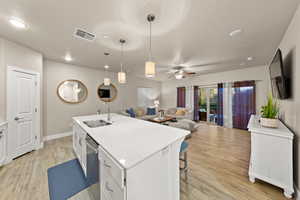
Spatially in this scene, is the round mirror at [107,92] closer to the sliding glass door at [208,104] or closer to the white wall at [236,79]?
the white wall at [236,79]

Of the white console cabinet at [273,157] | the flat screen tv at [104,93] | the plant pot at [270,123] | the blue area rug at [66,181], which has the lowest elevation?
the blue area rug at [66,181]

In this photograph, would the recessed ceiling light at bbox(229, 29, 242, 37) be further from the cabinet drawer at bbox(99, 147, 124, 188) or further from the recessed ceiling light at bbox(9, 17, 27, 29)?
the recessed ceiling light at bbox(9, 17, 27, 29)

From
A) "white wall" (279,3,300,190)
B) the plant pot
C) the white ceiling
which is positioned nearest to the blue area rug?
the white ceiling

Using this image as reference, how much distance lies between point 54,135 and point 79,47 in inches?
123

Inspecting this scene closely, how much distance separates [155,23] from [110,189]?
7.51 ft

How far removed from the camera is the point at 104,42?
2.50 m

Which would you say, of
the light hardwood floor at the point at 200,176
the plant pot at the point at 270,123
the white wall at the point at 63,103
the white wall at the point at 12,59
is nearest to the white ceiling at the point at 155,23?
the white wall at the point at 12,59

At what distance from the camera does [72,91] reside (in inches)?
163

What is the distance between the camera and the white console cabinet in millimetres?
1508

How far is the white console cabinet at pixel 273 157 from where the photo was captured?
4.95ft

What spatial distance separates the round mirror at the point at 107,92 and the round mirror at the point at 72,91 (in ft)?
1.99

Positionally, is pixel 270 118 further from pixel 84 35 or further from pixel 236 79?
pixel 236 79

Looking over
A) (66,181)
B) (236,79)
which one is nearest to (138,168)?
(66,181)

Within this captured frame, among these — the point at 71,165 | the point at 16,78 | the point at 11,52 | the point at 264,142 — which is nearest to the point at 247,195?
the point at 264,142
